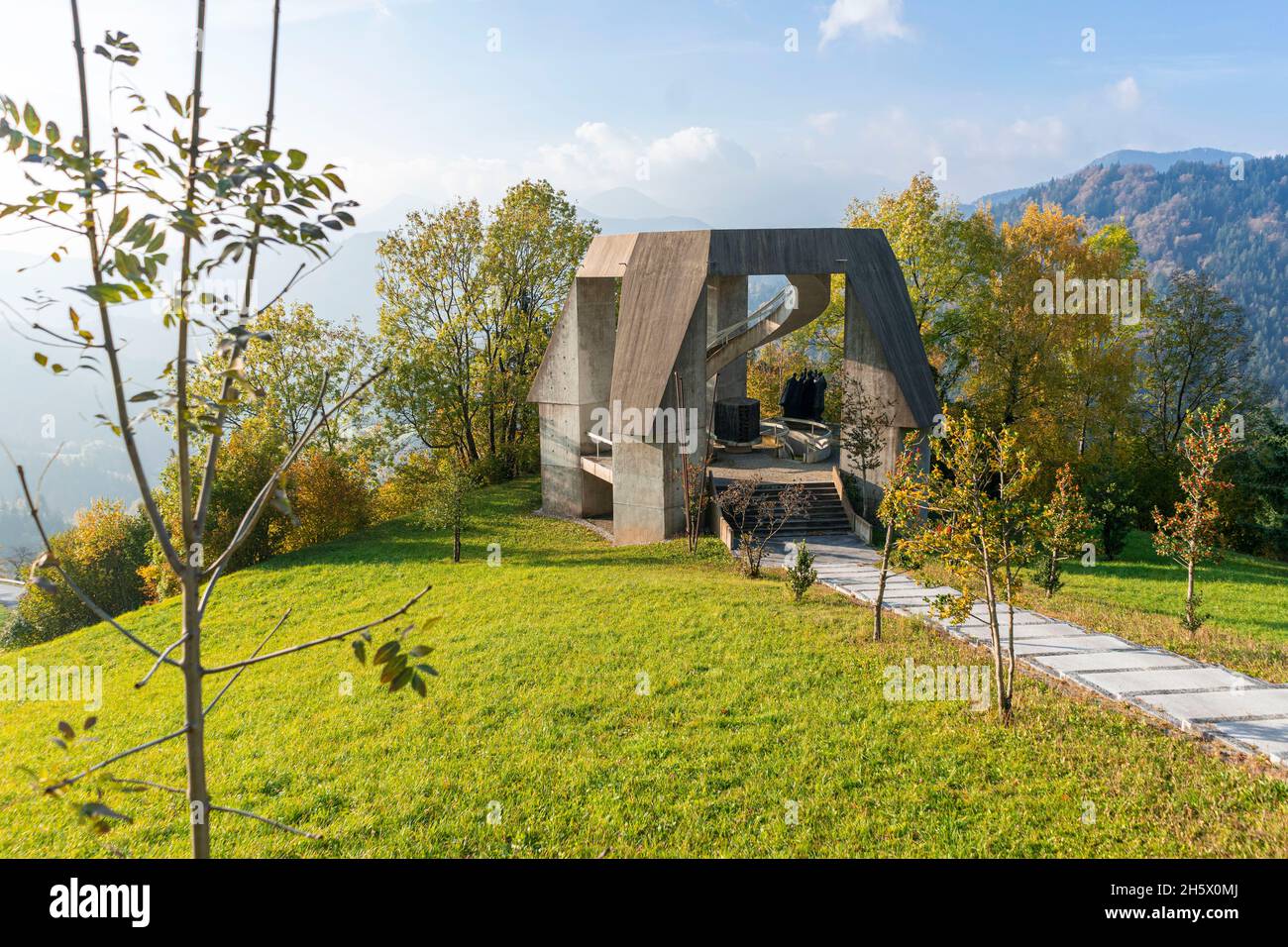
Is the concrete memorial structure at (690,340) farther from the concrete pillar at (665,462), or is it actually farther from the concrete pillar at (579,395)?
the concrete pillar at (579,395)

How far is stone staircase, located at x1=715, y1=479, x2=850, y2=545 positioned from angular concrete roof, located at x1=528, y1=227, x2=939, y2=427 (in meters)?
3.01

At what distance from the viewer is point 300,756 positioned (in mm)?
8047

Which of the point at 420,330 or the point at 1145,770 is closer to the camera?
the point at 1145,770

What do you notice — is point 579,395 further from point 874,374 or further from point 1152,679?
point 1152,679

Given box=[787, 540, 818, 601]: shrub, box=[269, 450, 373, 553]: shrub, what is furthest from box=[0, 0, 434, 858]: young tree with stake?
box=[269, 450, 373, 553]: shrub

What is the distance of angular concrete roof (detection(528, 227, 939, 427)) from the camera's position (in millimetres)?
18359

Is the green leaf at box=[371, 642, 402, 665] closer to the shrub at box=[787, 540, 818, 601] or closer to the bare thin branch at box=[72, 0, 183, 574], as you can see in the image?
the bare thin branch at box=[72, 0, 183, 574]

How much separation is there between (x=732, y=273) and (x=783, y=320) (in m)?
3.68

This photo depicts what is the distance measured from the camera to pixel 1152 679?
9.48 meters

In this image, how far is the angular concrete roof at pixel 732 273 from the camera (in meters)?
18.4

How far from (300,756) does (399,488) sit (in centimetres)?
2420

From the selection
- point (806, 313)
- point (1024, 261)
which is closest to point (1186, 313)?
point (1024, 261)
